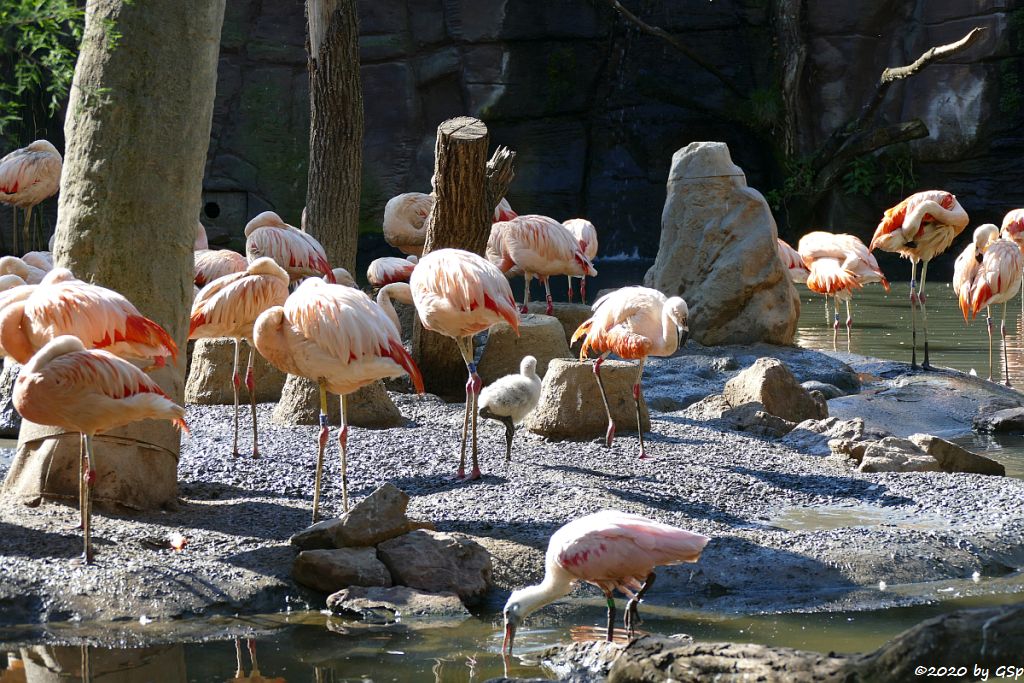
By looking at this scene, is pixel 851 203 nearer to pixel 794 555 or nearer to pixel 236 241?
pixel 236 241

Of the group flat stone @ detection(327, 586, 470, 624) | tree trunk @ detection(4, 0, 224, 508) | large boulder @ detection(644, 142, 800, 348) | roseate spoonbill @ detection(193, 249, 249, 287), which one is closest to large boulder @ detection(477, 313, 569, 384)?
roseate spoonbill @ detection(193, 249, 249, 287)

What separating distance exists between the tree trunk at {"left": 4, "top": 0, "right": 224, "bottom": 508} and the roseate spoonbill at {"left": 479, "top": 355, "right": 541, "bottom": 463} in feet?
5.02

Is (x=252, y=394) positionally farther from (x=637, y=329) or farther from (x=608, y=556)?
(x=608, y=556)

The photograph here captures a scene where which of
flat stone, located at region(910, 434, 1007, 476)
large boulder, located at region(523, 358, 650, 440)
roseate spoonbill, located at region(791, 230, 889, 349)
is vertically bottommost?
flat stone, located at region(910, 434, 1007, 476)

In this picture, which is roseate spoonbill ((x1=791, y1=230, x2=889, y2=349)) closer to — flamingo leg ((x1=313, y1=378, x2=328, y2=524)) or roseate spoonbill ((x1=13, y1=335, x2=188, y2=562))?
flamingo leg ((x1=313, y1=378, x2=328, y2=524))

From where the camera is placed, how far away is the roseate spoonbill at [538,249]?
8586 millimetres

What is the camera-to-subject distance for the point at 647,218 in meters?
17.9

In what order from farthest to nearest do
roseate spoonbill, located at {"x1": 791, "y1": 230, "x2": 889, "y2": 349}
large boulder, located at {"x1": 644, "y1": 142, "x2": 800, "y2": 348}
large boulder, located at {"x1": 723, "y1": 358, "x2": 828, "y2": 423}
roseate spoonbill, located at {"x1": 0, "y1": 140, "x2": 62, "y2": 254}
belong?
1. roseate spoonbill, located at {"x1": 0, "y1": 140, "x2": 62, "y2": 254}
2. roseate spoonbill, located at {"x1": 791, "y1": 230, "x2": 889, "y2": 349}
3. large boulder, located at {"x1": 644, "y1": 142, "x2": 800, "y2": 348}
4. large boulder, located at {"x1": 723, "y1": 358, "x2": 828, "y2": 423}

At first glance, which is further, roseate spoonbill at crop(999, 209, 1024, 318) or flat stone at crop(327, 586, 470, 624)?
roseate spoonbill at crop(999, 209, 1024, 318)

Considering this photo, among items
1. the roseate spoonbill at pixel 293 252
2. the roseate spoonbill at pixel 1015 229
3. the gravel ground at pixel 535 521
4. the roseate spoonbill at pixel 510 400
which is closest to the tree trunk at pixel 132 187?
the gravel ground at pixel 535 521

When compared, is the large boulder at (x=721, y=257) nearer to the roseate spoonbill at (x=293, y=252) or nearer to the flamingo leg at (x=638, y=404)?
the flamingo leg at (x=638, y=404)

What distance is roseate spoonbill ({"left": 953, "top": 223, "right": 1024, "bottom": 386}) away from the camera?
898 cm

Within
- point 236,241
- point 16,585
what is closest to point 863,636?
point 16,585

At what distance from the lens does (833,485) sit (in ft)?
18.1
